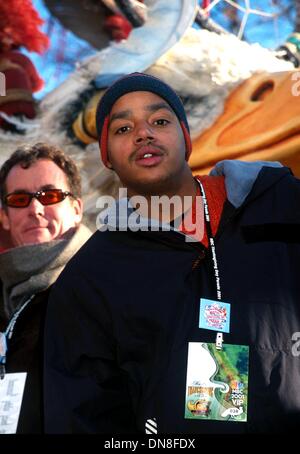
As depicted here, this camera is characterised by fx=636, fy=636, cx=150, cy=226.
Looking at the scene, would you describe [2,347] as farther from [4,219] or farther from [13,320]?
[4,219]

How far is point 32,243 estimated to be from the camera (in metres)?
1.74

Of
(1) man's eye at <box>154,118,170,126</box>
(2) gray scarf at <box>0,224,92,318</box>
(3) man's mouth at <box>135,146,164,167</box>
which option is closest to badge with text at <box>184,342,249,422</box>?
(3) man's mouth at <box>135,146,164,167</box>

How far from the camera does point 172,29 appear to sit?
2080 mm

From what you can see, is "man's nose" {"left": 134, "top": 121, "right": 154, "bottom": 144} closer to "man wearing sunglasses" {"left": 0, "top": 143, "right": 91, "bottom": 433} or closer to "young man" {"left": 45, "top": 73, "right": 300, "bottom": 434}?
"young man" {"left": 45, "top": 73, "right": 300, "bottom": 434}

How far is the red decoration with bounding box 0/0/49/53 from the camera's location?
211cm

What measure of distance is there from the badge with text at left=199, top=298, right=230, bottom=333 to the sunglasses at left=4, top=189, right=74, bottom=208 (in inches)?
30.7

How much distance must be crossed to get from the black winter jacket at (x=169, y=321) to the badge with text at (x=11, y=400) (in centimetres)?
20

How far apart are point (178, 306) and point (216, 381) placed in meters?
0.15

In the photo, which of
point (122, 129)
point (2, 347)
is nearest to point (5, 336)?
point (2, 347)
